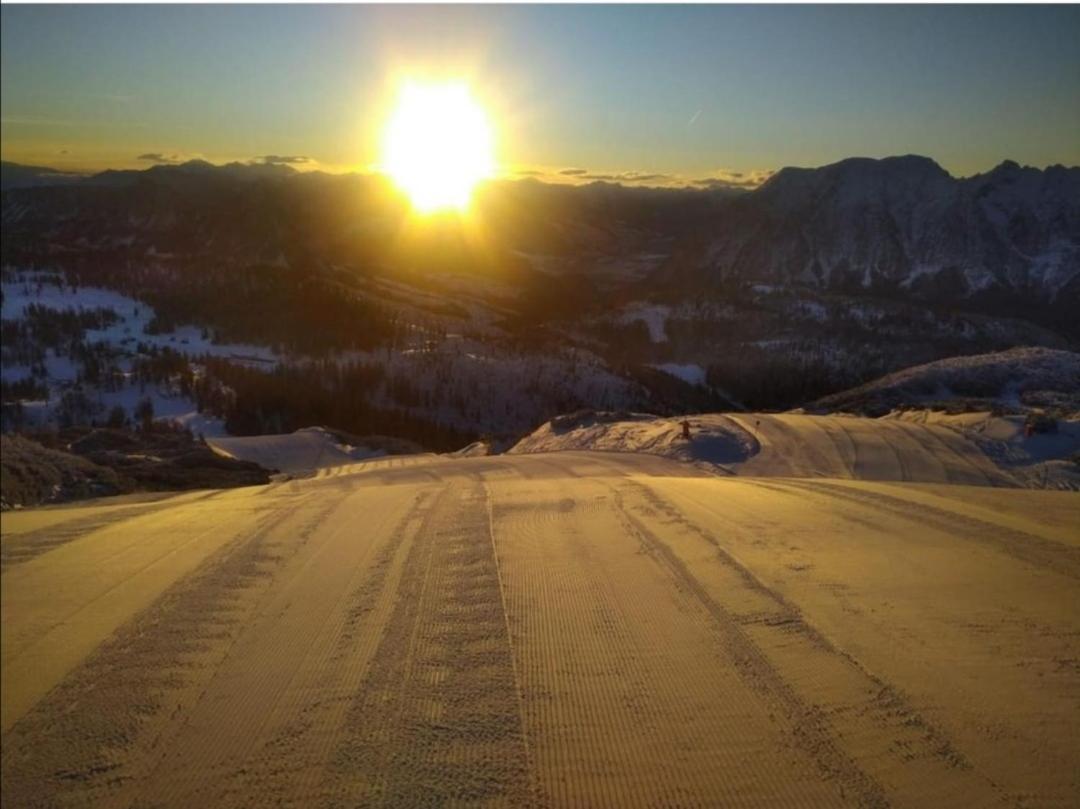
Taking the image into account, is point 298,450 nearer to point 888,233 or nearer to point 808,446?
point 808,446

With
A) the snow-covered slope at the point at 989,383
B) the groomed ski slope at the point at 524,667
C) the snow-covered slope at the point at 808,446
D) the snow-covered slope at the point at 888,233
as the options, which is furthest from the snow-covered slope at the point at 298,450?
the snow-covered slope at the point at 888,233

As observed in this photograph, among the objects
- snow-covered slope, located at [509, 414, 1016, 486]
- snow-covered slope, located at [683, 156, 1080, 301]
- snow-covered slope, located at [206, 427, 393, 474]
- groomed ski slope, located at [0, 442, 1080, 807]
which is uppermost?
snow-covered slope, located at [683, 156, 1080, 301]

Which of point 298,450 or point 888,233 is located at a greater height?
point 888,233

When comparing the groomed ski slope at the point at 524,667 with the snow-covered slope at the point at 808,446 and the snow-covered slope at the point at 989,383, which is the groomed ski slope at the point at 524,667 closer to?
the snow-covered slope at the point at 808,446

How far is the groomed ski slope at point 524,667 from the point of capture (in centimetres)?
332

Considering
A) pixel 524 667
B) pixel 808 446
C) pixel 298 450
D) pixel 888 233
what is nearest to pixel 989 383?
pixel 808 446

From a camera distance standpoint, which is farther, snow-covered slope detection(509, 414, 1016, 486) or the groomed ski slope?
snow-covered slope detection(509, 414, 1016, 486)

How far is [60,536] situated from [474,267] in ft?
631

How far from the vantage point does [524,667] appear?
4.34 metres

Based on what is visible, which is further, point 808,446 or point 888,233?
point 888,233

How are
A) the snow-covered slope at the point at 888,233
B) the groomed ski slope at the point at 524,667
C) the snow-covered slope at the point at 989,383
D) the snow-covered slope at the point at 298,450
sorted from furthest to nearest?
the snow-covered slope at the point at 888,233 < the snow-covered slope at the point at 298,450 < the snow-covered slope at the point at 989,383 < the groomed ski slope at the point at 524,667

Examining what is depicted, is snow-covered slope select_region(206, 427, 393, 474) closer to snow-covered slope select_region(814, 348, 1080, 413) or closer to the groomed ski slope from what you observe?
snow-covered slope select_region(814, 348, 1080, 413)

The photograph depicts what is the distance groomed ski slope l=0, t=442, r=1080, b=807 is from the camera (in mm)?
3320

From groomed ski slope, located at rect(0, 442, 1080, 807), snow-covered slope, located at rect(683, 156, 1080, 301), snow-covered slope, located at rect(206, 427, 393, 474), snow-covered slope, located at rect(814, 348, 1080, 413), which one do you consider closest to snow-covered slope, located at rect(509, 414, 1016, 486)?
snow-covered slope, located at rect(814, 348, 1080, 413)
